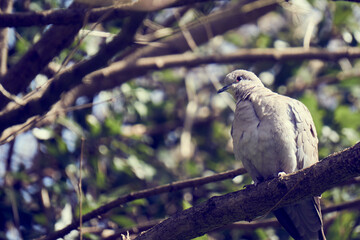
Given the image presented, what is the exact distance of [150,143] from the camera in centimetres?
613

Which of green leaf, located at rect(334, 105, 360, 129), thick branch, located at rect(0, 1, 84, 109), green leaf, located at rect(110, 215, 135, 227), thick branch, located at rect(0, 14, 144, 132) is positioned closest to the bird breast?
thick branch, located at rect(0, 14, 144, 132)

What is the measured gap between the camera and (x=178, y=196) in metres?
5.02

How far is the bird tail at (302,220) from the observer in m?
3.81

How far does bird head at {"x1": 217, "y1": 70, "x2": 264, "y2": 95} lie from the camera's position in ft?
14.3

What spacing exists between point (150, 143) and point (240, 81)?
1999 mm

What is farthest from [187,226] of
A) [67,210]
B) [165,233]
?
[67,210]

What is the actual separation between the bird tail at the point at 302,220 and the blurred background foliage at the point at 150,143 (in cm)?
52

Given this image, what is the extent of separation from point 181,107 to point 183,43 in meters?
1.19

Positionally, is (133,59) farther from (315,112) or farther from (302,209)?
(302,209)

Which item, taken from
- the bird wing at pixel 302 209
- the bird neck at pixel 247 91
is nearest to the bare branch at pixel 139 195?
the bird wing at pixel 302 209

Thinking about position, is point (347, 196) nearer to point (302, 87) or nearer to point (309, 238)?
point (309, 238)

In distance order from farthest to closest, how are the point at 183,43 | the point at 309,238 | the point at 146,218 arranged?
the point at 183,43 < the point at 146,218 < the point at 309,238

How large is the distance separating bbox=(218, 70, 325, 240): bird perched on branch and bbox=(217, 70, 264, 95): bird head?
0.36 meters

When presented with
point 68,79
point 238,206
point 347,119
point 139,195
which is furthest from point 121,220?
point 347,119
